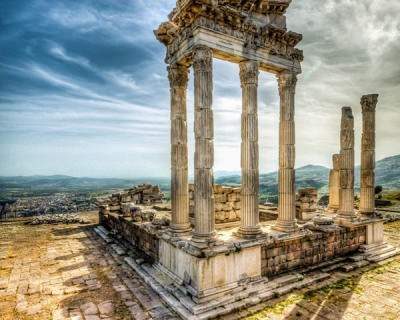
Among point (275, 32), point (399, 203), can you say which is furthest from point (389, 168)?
point (275, 32)

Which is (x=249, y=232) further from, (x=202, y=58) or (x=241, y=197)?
(x=202, y=58)

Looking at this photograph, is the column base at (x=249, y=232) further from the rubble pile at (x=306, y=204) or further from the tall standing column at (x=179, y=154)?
the rubble pile at (x=306, y=204)

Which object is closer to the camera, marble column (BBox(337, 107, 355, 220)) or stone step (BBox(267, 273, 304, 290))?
stone step (BBox(267, 273, 304, 290))

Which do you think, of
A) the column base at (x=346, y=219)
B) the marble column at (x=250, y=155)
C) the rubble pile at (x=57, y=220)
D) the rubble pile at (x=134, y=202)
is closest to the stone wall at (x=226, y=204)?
the marble column at (x=250, y=155)

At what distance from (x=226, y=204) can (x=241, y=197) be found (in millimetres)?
3420

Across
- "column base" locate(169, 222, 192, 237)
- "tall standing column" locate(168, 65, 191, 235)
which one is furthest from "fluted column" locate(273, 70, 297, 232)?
"tall standing column" locate(168, 65, 191, 235)

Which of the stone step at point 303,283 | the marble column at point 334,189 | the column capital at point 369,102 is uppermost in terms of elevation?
the column capital at point 369,102

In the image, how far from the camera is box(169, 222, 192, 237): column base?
8.48 meters

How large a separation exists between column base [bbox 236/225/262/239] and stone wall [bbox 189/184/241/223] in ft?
10.8

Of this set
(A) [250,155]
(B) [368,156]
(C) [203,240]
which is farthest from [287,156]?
(B) [368,156]

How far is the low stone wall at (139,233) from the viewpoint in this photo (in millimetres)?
9766

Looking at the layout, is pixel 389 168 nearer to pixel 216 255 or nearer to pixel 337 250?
pixel 337 250

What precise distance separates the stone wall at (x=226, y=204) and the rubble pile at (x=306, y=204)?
390 centimetres

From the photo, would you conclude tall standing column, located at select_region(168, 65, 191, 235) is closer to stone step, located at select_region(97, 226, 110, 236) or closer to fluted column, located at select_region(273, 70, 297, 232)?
fluted column, located at select_region(273, 70, 297, 232)
